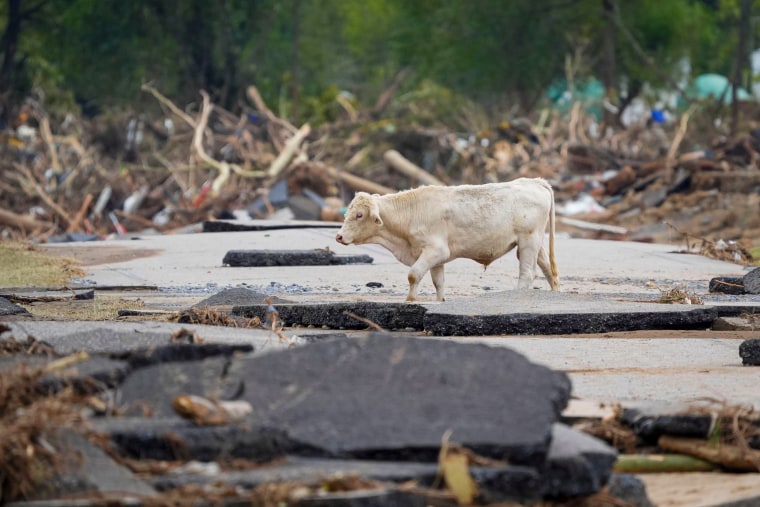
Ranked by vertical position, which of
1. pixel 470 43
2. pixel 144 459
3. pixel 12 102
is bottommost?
pixel 144 459

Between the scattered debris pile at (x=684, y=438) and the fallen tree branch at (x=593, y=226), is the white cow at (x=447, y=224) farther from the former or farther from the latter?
the fallen tree branch at (x=593, y=226)

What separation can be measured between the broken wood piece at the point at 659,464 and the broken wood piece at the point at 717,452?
3 cm

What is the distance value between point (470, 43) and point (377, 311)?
38.8m

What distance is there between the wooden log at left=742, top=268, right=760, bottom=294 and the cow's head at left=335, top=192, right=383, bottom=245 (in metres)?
3.42

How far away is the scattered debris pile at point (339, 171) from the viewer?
77.9 ft

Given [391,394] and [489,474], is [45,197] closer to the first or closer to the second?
[391,394]

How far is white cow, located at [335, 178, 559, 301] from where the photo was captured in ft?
34.4

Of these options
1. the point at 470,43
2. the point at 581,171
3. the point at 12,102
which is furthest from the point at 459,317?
the point at 470,43

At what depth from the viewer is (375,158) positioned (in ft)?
102

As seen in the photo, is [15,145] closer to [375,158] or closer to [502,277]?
[375,158]

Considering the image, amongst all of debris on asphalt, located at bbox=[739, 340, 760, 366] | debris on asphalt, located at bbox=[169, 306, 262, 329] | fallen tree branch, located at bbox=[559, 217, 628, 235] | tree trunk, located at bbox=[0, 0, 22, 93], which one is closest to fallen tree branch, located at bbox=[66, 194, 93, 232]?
fallen tree branch, located at bbox=[559, 217, 628, 235]

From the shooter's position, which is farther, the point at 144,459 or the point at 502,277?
the point at 502,277

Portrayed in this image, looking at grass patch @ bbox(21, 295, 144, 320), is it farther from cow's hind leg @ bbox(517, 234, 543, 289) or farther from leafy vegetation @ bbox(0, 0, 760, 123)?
leafy vegetation @ bbox(0, 0, 760, 123)

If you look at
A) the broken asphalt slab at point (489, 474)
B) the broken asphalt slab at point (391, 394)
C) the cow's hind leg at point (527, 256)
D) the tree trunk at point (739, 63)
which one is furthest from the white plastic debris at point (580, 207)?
the broken asphalt slab at point (489, 474)
